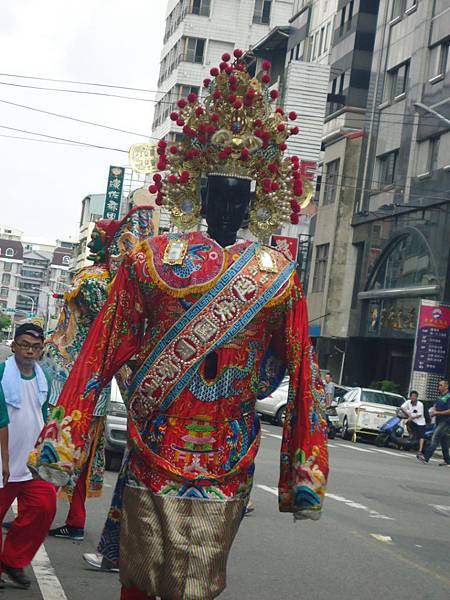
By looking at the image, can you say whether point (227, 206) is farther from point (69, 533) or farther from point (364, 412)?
point (364, 412)

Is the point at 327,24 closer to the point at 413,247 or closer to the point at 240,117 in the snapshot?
the point at 413,247

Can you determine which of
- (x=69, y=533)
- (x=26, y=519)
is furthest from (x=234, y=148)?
(x=69, y=533)

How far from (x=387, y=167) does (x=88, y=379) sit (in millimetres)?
41372

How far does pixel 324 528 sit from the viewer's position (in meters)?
11.5

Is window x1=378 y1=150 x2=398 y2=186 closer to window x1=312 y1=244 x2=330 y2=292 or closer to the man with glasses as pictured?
window x1=312 y1=244 x2=330 y2=292

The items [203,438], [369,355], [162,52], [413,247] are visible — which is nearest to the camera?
[203,438]

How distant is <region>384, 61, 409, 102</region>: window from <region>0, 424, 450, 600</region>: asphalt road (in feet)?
97.9

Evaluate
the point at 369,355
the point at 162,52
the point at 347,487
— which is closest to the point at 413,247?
the point at 369,355

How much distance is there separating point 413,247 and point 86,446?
37.1m

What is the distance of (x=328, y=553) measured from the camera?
988 cm

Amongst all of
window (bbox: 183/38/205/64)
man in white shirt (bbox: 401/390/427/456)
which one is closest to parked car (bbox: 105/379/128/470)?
man in white shirt (bbox: 401/390/427/456)

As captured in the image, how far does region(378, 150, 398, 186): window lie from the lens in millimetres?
44500

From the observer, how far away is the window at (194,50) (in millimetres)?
80875

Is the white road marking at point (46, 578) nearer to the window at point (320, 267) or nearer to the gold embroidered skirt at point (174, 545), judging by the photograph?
the gold embroidered skirt at point (174, 545)
